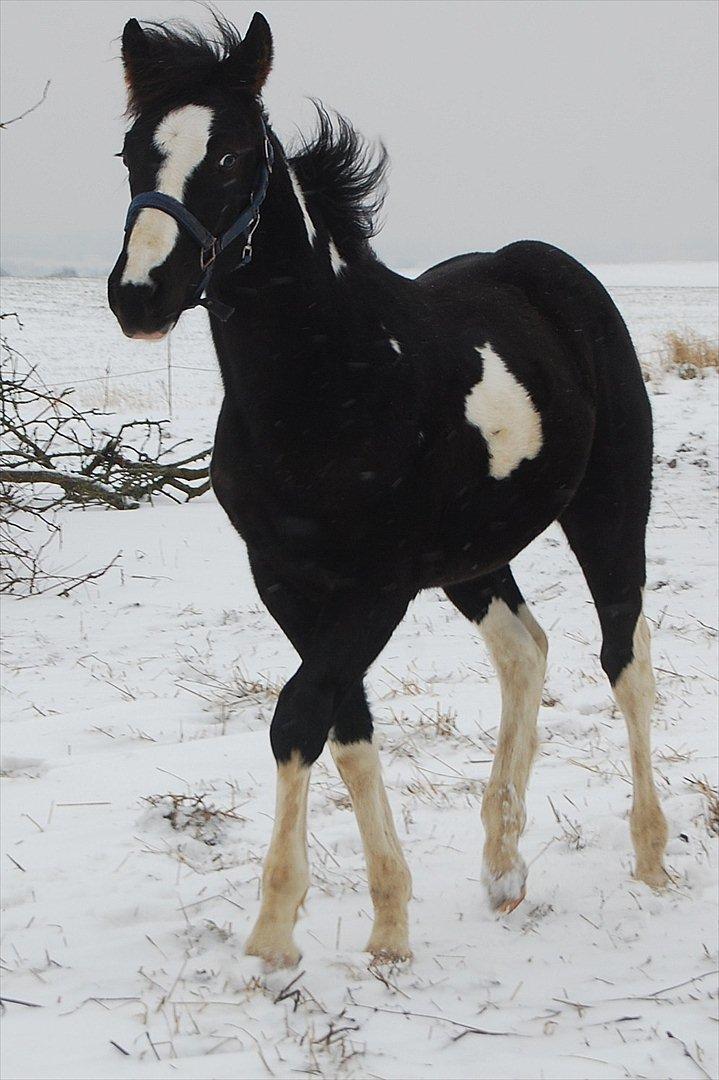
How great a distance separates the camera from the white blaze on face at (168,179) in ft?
8.16

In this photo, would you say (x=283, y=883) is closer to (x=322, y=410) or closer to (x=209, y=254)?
(x=322, y=410)

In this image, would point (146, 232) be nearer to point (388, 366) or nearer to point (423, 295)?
point (388, 366)

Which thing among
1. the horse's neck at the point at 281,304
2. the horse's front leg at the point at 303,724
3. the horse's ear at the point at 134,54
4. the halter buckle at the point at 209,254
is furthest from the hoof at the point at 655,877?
the horse's ear at the point at 134,54

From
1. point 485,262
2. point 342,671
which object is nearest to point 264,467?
point 342,671

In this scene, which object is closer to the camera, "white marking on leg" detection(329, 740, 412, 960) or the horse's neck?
the horse's neck

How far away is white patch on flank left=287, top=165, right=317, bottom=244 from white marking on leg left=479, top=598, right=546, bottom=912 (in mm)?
1639

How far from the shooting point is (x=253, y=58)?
9.30 ft

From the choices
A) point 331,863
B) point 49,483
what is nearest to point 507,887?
point 331,863

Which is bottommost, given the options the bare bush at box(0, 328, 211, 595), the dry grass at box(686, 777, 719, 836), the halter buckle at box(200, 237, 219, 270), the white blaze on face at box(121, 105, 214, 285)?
the bare bush at box(0, 328, 211, 595)

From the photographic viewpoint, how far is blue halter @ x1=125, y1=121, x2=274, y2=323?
8.40ft

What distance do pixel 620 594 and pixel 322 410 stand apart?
1612mm

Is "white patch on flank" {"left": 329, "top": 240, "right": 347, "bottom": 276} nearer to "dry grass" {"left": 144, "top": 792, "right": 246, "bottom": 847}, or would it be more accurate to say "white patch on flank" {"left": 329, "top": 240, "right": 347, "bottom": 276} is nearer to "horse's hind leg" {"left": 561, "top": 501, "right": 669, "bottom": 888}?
"horse's hind leg" {"left": 561, "top": 501, "right": 669, "bottom": 888}

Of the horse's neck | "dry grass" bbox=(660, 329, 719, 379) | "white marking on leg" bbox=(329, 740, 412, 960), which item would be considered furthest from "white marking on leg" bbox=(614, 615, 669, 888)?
"dry grass" bbox=(660, 329, 719, 379)

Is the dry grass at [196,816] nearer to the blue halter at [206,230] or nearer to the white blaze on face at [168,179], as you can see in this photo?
the blue halter at [206,230]
